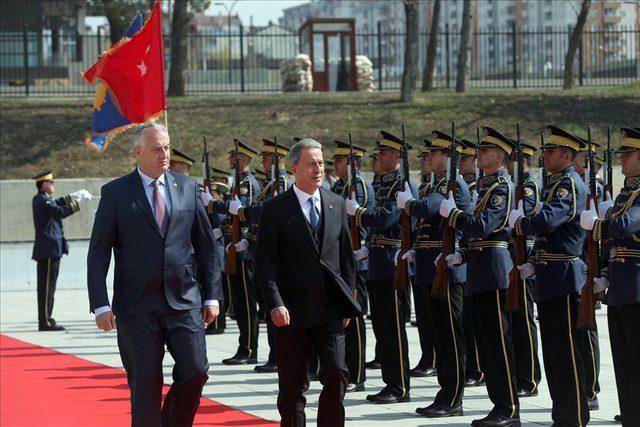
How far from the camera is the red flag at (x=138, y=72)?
15.9 m

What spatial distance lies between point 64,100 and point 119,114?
606 inches

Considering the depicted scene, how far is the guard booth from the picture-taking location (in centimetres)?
3672

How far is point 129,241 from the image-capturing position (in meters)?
7.48

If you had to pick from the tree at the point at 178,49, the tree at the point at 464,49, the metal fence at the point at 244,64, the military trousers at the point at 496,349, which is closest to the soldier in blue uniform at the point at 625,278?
the military trousers at the point at 496,349

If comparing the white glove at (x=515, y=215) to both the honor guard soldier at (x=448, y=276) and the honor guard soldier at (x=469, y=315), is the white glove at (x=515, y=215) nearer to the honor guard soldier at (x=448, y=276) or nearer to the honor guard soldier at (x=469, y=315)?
the honor guard soldier at (x=448, y=276)

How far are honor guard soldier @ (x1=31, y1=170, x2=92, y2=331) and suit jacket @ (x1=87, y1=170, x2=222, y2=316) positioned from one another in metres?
9.12

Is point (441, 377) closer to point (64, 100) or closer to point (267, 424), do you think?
point (267, 424)

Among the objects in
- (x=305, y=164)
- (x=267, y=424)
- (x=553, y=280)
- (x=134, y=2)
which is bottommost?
(x=267, y=424)

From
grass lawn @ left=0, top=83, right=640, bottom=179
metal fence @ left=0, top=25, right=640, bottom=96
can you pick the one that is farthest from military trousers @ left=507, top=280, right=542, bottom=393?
metal fence @ left=0, top=25, right=640, bottom=96

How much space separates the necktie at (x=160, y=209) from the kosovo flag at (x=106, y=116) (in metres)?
8.80

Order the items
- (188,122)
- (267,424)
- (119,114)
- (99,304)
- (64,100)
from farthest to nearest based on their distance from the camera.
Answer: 1. (64,100)
2. (188,122)
3. (119,114)
4. (267,424)
5. (99,304)

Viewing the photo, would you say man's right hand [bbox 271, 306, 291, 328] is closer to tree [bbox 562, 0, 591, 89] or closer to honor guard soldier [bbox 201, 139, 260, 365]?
honor guard soldier [bbox 201, 139, 260, 365]

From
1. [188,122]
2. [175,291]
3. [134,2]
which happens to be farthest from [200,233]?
[134,2]

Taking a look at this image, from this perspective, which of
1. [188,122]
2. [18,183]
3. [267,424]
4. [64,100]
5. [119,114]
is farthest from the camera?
[64,100]
